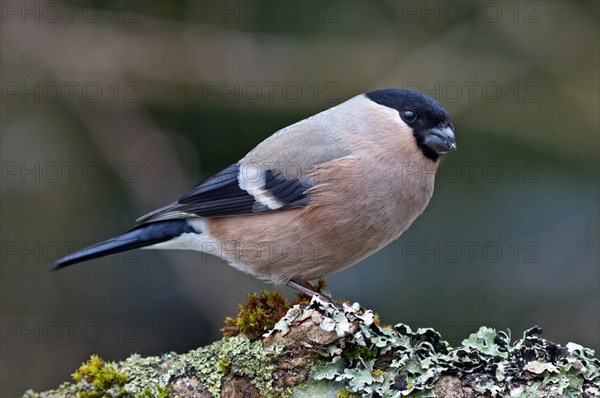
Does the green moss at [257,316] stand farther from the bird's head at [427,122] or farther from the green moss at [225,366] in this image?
the bird's head at [427,122]

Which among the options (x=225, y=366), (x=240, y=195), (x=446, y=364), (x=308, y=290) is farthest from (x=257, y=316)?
(x=240, y=195)

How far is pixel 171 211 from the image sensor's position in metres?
4.59

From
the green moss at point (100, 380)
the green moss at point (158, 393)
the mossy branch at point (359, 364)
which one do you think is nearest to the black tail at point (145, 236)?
the green moss at point (100, 380)

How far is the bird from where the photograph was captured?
13.2ft

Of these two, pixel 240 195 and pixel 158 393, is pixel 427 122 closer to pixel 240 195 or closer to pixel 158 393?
pixel 240 195

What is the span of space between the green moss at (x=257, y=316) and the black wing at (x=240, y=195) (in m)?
0.71

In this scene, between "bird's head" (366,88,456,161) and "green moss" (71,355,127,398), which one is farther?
"bird's head" (366,88,456,161)

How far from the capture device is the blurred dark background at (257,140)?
18.4 feet

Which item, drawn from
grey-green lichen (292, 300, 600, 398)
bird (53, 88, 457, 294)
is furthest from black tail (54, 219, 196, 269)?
grey-green lichen (292, 300, 600, 398)

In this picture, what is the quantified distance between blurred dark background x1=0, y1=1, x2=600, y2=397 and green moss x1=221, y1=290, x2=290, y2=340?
219 centimetres

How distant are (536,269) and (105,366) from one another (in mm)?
3431

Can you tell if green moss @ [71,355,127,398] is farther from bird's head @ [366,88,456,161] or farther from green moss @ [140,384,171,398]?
bird's head @ [366,88,456,161]

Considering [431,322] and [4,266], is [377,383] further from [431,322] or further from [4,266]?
[4,266]

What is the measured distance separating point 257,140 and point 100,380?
10.0 feet
